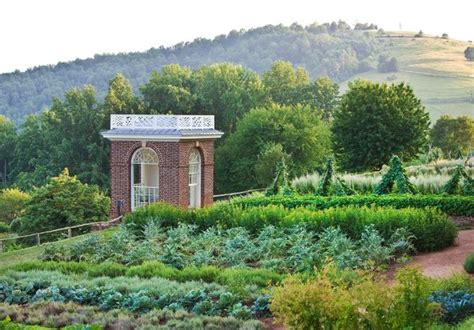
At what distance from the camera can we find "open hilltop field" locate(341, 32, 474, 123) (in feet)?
298

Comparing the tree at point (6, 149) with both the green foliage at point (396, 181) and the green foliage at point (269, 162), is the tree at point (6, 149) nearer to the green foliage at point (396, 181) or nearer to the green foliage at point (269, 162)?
the green foliage at point (269, 162)

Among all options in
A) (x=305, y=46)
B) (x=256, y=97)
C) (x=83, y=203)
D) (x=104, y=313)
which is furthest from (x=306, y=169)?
(x=305, y=46)

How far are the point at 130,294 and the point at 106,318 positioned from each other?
95cm

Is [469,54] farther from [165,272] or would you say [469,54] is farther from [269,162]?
[165,272]

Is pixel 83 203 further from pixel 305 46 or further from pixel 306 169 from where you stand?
pixel 305 46

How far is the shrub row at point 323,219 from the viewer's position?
16.9 meters

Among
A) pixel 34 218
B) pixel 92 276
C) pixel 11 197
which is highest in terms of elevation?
pixel 92 276

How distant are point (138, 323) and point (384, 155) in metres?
28.4

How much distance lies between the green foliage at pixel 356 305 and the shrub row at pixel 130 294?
2970 mm

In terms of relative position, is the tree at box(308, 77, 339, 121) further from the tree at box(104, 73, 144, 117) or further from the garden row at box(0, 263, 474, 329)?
the garden row at box(0, 263, 474, 329)

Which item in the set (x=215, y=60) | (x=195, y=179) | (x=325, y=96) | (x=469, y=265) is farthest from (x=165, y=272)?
(x=215, y=60)

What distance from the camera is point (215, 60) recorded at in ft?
362

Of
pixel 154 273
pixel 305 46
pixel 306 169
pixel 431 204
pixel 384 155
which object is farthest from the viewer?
pixel 305 46

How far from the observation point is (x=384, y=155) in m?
39.3
